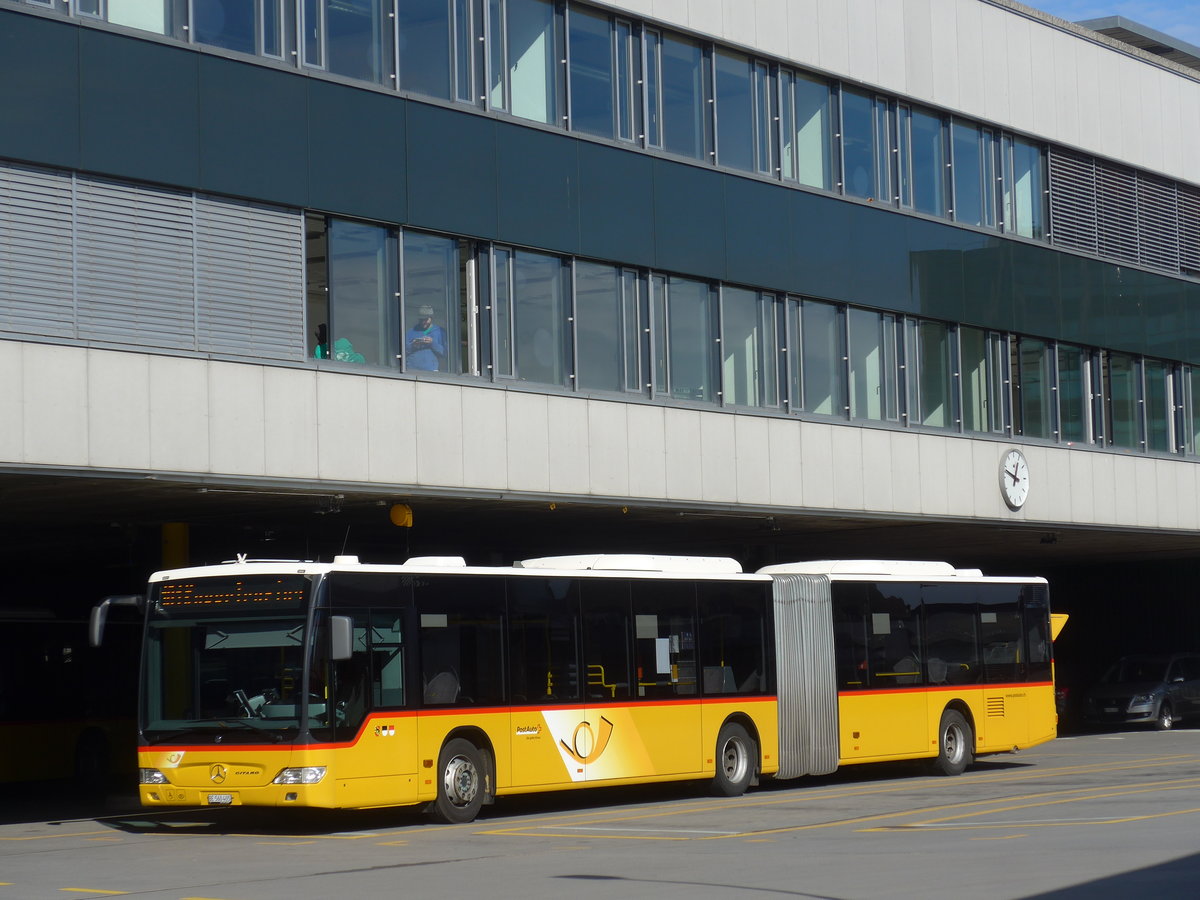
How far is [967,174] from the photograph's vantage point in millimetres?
32188

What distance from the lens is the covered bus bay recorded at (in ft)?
72.7

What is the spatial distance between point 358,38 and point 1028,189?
1604cm

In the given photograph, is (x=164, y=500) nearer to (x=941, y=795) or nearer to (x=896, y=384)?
(x=941, y=795)

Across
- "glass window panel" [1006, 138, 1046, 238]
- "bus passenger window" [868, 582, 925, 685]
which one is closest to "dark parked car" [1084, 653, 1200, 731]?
"glass window panel" [1006, 138, 1046, 238]

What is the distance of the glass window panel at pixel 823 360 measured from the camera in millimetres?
28531

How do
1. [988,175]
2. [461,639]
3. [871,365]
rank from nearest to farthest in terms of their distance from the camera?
[461,639], [871,365], [988,175]

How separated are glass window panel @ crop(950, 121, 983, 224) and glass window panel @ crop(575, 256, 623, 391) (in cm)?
911

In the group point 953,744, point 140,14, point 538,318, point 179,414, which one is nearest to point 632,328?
point 538,318

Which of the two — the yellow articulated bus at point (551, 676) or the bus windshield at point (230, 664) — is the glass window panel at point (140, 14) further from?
the bus windshield at point (230, 664)

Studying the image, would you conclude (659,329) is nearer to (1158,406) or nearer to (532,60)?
(532,60)

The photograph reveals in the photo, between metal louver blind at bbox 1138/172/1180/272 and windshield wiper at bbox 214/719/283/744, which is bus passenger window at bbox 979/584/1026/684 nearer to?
windshield wiper at bbox 214/719/283/744

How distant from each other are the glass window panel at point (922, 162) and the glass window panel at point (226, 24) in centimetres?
1347

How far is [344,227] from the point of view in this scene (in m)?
21.9

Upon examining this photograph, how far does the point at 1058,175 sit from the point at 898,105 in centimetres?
536
